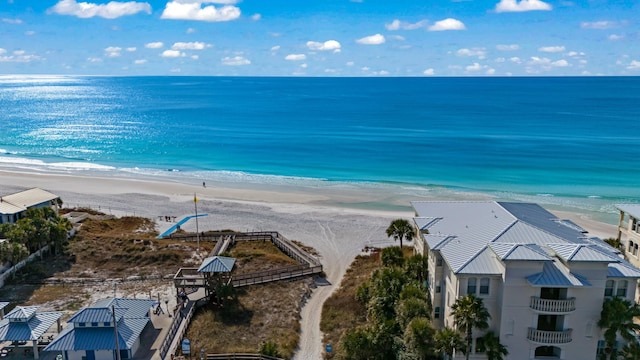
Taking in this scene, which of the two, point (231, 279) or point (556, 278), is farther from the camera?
point (231, 279)

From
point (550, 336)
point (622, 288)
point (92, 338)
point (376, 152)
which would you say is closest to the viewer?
point (550, 336)

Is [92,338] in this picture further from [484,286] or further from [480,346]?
[484,286]

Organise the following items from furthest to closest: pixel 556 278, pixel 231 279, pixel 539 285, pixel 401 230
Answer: pixel 401 230 → pixel 231 279 → pixel 556 278 → pixel 539 285

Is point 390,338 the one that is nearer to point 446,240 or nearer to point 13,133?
point 446,240

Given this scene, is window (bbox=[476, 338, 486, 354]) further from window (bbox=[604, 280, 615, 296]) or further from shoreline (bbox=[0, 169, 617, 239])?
shoreline (bbox=[0, 169, 617, 239])

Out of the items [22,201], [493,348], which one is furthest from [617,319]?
[22,201]

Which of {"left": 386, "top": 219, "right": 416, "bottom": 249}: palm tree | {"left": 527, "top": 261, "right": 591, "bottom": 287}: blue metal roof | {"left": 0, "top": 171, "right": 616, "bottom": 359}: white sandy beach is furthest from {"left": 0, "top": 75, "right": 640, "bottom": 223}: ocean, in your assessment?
{"left": 527, "top": 261, "right": 591, "bottom": 287}: blue metal roof

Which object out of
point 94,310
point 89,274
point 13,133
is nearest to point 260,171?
point 89,274
